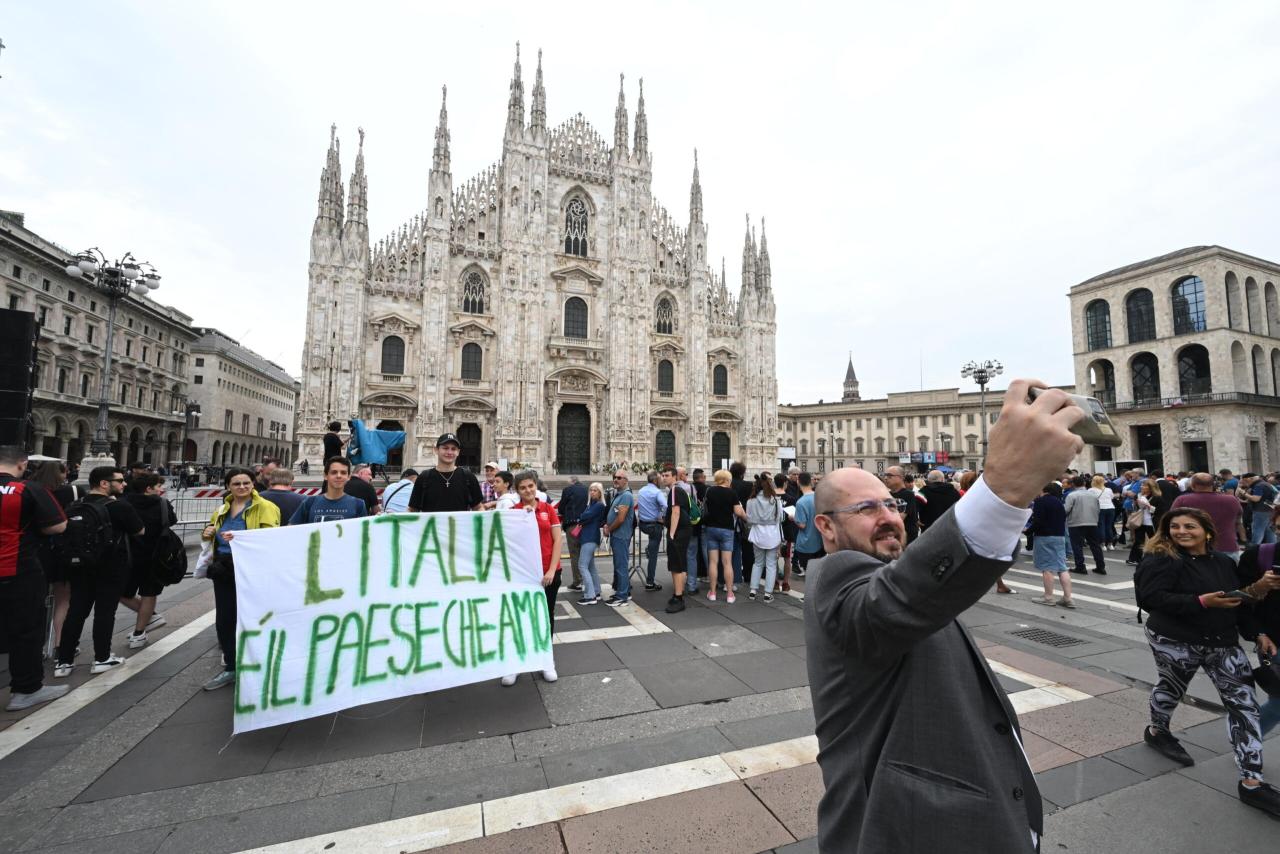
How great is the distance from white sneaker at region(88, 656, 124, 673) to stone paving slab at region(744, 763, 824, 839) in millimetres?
5742

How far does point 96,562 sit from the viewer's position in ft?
15.1

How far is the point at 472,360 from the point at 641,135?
17.0 meters

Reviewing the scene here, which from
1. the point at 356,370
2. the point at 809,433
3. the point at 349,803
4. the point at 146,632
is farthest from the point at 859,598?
the point at 809,433

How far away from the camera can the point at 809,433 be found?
67.6m

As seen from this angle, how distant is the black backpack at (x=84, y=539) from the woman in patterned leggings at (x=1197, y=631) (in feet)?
26.0

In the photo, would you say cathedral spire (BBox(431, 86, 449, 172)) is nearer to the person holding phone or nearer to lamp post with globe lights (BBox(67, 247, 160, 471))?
lamp post with globe lights (BBox(67, 247, 160, 471))

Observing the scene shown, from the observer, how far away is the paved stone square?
2.73m

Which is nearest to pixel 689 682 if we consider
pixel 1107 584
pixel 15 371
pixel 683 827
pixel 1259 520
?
pixel 683 827

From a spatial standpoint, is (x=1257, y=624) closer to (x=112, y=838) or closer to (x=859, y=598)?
(x=859, y=598)

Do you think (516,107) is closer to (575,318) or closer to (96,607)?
(575,318)

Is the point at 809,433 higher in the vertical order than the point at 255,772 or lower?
higher

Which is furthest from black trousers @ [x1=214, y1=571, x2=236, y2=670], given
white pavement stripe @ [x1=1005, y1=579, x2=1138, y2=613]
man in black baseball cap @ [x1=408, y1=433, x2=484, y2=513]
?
white pavement stripe @ [x1=1005, y1=579, x2=1138, y2=613]

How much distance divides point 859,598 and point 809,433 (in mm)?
69524

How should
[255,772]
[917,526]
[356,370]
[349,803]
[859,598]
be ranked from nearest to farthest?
[859,598]
[349,803]
[255,772]
[917,526]
[356,370]
